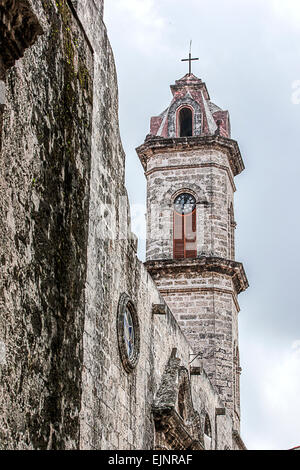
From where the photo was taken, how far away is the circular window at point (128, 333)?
10180 mm

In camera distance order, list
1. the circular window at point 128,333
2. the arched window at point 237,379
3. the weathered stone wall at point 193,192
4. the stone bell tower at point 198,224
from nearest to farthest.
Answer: the circular window at point 128,333 < the arched window at point 237,379 < the stone bell tower at point 198,224 < the weathered stone wall at point 193,192

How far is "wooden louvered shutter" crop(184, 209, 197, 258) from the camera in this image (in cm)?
2144

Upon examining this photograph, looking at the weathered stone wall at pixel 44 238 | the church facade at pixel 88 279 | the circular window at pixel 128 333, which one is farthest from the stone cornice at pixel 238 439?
the weathered stone wall at pixel 44 238

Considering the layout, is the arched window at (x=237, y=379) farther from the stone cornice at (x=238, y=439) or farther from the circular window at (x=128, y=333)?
the circular window at (x=128, y=333)

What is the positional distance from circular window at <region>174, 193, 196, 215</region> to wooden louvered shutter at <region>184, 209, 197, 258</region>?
0.45 ft

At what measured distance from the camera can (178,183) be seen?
72.7 feet

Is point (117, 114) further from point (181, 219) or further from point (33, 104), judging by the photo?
point (181, 219)

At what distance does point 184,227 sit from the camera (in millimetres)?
21875

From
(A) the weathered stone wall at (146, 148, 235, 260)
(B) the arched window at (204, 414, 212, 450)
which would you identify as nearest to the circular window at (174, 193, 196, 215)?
(A) the weathered stone wall at (146, 148, 235, 260)

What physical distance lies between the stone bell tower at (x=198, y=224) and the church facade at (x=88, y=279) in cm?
5

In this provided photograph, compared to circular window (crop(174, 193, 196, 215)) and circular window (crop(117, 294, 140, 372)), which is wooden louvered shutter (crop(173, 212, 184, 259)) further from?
circular window (crop(117, 294, 140, 372))

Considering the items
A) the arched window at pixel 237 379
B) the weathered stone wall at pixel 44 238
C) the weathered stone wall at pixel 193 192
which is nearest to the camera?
the weathered stone wall at pixel 44 238

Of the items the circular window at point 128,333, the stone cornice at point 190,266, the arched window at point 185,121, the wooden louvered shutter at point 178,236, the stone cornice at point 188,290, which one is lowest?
the circular window at point 128,333

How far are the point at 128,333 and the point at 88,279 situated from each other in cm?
201
